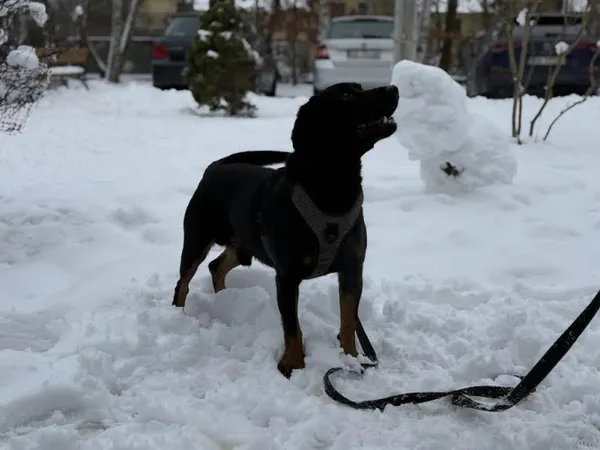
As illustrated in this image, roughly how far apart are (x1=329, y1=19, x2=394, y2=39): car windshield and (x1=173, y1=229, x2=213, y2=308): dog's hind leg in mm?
9536

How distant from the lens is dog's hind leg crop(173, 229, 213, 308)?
3436 mm

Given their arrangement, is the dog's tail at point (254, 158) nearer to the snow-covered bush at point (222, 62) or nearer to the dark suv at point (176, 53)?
the snow-covered bush at point (222, 62)

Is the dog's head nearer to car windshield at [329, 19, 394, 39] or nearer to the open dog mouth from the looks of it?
the open dog mouth

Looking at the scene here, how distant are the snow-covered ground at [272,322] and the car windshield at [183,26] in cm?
879

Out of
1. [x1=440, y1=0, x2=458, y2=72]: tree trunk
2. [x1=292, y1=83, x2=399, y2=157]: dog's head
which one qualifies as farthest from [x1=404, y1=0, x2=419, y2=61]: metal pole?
[x1=440, y1=0, x2=458, y2=72]: tree trunk

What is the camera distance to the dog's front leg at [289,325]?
287 centimetres

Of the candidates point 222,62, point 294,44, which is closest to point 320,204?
point 222,62

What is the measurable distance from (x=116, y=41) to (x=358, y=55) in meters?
7.31

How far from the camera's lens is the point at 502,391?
8.59 ft

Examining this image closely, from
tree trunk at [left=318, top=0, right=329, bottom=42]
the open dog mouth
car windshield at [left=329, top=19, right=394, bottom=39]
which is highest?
tree trunk at [left=318, top=0, right=329, bottom=42]

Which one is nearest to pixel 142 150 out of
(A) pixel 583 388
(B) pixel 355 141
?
(B) pixel 355 141

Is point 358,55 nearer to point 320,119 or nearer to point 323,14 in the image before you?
point 320,119

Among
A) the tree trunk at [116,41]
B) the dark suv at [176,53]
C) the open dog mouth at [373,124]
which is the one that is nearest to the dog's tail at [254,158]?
the open dog mouth at [373,124]

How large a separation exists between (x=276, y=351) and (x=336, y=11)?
87.5ft
